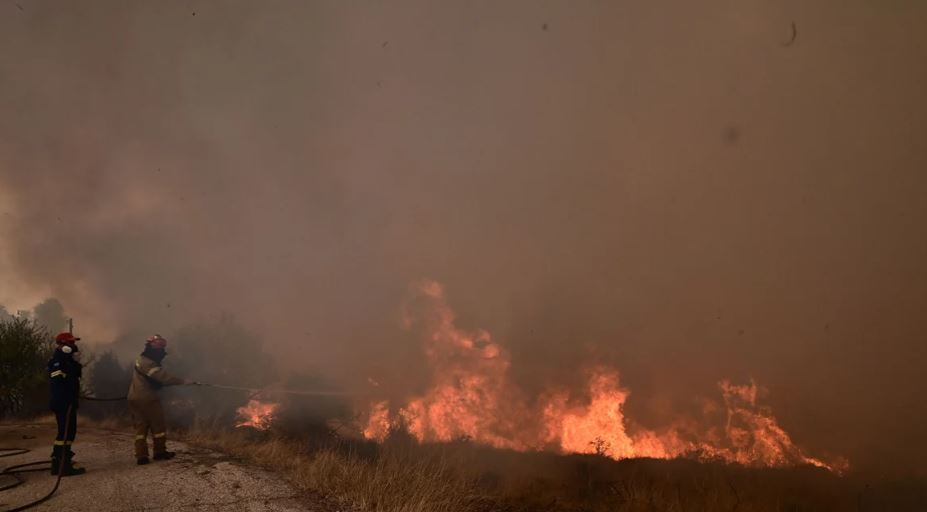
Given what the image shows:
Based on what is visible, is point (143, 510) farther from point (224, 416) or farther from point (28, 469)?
point (224, 416)

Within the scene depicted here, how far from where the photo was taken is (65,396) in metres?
8.76

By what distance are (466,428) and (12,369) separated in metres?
20.0

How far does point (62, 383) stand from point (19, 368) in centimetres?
1471

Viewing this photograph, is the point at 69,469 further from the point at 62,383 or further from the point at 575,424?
the point at 575,424

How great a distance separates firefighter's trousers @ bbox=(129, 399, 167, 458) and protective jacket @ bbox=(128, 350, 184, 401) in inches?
5.2

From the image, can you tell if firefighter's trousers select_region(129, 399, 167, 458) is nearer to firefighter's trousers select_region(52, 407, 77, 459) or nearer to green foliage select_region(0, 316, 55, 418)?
firefighter's trousers select_region(52, 407, 77, 459)

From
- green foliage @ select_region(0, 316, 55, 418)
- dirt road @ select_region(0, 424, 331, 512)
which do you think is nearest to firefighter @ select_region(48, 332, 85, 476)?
dirt road @ select_region(0, 424, 331, 512)

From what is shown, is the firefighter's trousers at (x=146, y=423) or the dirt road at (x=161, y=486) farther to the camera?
the firefighter's trousers at (x=146, y=423)

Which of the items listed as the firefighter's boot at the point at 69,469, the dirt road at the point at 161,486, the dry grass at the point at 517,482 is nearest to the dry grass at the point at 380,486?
the dry grass at the point at 517,482

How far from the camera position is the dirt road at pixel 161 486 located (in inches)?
271

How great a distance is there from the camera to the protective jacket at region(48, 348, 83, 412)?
28.5 ft

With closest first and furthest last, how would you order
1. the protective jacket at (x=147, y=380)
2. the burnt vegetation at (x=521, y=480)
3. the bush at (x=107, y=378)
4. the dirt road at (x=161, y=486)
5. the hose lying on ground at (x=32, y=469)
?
the dirt road at (x=161, y=486) → the hose lying on ground at (x=32, y=469) → the burnt vegetation at (x=521, y=480) → the protective jacket at (x=147, y=380) → the bush at (x=107, y=378)

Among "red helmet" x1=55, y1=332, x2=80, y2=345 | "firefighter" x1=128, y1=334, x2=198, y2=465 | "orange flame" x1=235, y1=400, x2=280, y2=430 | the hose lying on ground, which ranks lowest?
the hose lying on ground

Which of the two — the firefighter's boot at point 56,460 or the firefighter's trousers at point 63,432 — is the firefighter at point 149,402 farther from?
the firefighter's boot at point 56,460
